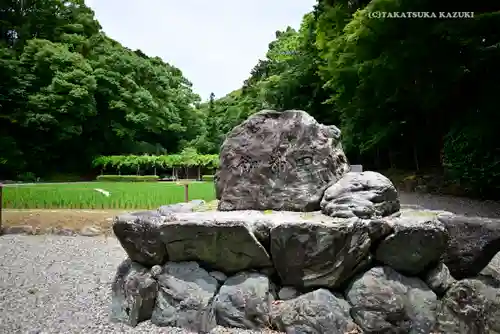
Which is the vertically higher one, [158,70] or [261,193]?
[158,70]

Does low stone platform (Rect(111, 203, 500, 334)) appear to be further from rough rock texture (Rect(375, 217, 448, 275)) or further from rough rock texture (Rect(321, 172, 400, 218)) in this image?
rough rock texture (Rect(321, 172, 400, 218))

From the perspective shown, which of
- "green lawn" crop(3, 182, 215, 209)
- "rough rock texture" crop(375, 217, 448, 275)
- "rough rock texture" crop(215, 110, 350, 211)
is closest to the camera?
"rough rock texture" crop(375, 217, 448, 275)

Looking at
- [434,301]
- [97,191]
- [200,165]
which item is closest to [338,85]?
[97,191]

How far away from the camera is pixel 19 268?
13.4 feet

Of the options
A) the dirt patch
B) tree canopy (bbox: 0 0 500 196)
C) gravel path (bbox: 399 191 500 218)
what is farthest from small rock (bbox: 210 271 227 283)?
tree canopy (bbox: 0 0 500 196)

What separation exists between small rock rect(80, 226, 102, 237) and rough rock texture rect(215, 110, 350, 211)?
2.97m

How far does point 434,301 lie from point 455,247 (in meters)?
0.42

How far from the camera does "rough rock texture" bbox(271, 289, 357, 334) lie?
2248mm

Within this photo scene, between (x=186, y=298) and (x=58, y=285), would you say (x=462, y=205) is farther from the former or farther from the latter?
(x=58, y=285)

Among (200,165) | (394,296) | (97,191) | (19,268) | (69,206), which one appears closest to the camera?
(394,296)

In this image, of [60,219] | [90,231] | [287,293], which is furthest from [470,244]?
[60,219]

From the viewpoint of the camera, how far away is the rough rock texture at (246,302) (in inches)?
94.8

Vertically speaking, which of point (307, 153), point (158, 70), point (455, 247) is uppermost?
point (158, 70)

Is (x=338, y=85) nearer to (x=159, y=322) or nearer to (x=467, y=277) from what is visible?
(x=467, y=277)
